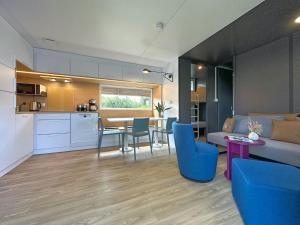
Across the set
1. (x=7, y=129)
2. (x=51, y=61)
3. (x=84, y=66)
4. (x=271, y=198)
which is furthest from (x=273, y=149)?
(x=51, y=61)

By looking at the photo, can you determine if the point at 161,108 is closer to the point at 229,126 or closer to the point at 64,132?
the point at 229,126

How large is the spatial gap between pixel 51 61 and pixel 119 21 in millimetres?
→ 2177

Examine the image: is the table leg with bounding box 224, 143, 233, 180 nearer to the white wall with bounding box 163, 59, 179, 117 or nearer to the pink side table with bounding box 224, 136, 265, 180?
the pink side table with bounding box 224, 136, 265, 180

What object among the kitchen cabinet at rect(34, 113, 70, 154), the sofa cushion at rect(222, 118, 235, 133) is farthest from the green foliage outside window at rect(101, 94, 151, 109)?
the sofa cushion at rect(222, 118, 235, 133)

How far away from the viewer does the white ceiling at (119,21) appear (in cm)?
206

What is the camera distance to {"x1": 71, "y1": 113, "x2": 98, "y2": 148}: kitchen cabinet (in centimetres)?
383

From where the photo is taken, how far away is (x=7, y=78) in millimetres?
2451

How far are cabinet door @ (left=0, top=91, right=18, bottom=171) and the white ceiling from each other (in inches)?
50.9

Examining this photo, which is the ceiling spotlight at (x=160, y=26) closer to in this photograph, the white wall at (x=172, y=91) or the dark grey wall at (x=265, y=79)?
the white wall at (x=172, y=91)

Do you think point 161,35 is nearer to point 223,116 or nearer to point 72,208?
point 72,208

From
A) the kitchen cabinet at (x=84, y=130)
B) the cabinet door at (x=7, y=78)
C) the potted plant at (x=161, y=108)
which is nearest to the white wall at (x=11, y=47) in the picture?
the cabinet door at (x=7, y=78)

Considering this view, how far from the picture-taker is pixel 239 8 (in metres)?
2.11

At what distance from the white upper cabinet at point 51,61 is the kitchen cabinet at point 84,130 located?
1.14m

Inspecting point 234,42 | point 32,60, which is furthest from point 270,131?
point 32,60
